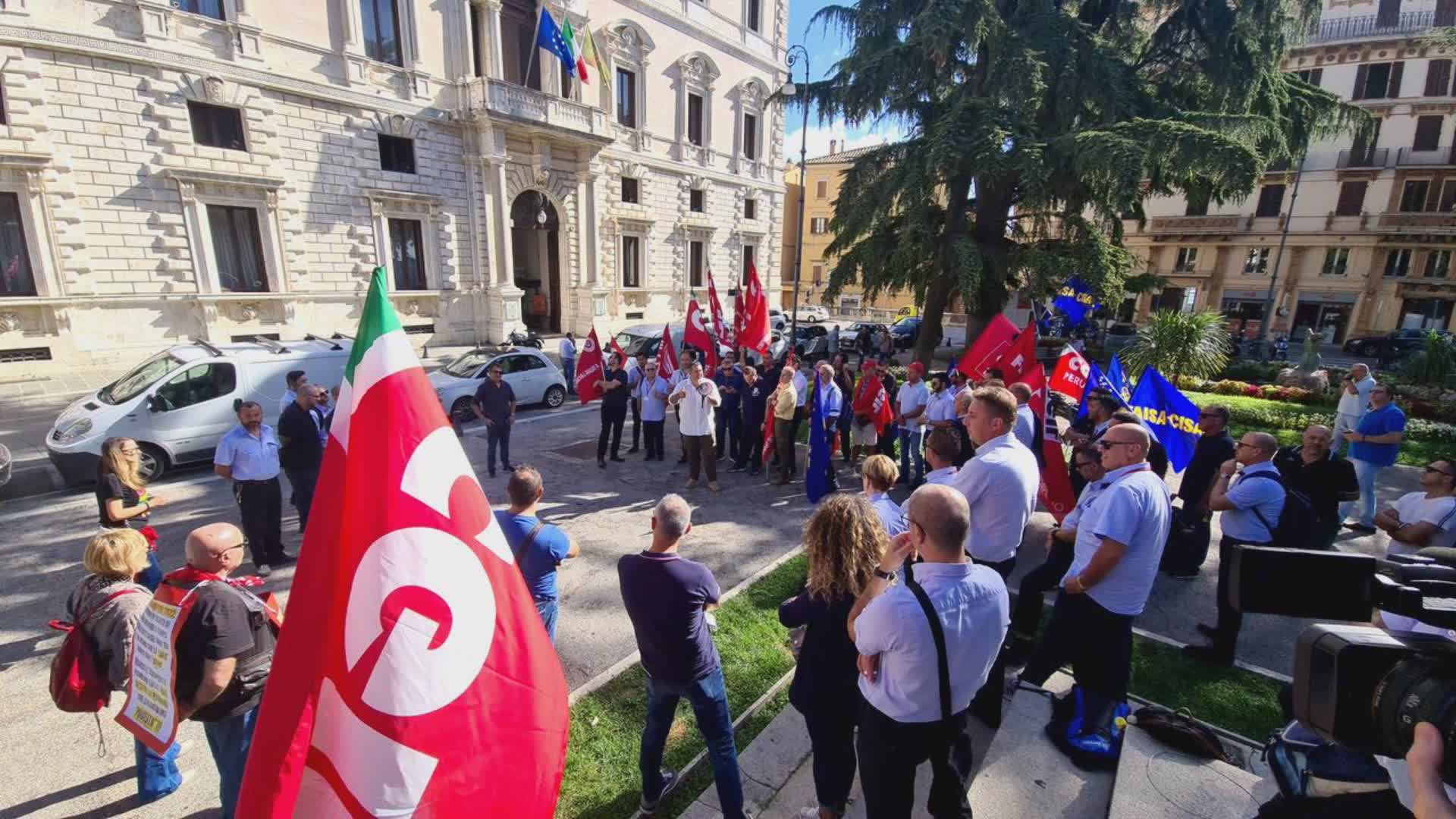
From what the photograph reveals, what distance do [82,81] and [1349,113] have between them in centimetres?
3223

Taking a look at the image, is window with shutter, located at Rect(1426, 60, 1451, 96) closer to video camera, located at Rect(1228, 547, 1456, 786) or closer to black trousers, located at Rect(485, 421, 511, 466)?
black trousers, located at Rect(485, 421, 511, 466)

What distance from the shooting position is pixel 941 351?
22859 millimetres

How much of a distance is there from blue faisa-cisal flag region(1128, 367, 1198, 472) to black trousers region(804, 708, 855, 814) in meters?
5.02

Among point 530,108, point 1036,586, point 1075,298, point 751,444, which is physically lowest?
point 751,444

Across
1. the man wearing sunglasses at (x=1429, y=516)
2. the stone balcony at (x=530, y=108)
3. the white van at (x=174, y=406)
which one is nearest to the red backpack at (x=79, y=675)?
the white van at (x=174, y=406)

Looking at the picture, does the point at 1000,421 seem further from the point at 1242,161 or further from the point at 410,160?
the point at 410,160

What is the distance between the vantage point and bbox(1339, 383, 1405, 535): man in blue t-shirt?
23.5 ft

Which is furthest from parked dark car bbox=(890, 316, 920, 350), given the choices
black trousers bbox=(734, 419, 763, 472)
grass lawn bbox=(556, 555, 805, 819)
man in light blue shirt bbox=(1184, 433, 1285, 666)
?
grass lawn bbox=(556, 555, 805, 819)

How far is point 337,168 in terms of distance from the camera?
18719 mm

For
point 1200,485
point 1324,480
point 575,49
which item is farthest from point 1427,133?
point 1324,480

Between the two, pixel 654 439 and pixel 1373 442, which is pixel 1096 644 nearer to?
pixel 1373 442

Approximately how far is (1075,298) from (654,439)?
12.2 meters

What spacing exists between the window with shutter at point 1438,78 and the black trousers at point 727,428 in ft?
140

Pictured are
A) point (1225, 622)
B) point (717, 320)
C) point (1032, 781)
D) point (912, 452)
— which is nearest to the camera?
point (1032, 781)
